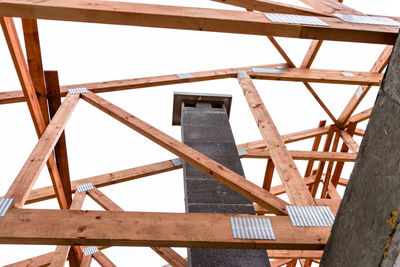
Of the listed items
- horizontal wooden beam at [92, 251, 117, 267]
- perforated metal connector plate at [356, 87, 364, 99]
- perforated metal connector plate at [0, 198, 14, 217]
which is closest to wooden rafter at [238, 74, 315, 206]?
perforated metal connector plate at [0, 198, 14, 217]

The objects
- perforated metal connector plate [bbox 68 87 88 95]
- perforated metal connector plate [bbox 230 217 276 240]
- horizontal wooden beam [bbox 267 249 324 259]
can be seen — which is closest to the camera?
perforated metal connector plate [bbox 230 217 276 240]

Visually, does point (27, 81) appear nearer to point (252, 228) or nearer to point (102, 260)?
point (252, 228)

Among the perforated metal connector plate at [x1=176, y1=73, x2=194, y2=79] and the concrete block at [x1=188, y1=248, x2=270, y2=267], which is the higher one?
the perforated metal connector plate at [x1=176, y1=73, x2=194, y2=79]

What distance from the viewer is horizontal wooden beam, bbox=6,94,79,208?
3.11 metres

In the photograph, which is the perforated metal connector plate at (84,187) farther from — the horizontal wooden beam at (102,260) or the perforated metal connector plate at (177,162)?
the perforated metal connector plate at (177,162)

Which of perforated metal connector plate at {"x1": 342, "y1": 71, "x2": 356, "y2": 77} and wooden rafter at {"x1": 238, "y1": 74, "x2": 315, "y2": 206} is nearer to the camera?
wooden rafter at {"x1": 238, "y1": 74, "x2": 315, "y2": 206}

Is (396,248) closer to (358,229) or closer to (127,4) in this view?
(358,229)

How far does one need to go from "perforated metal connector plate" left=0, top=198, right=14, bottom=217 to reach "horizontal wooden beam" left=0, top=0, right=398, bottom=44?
4.56 ft

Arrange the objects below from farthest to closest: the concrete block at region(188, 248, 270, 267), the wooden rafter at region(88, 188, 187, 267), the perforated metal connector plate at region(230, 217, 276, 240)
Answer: the wooden rafter at region(88, 188, 187, 267) → the concrete block at region(188, 248, 270, 267) → the perforated metal connector plate at region(230, 217, 276, 240)

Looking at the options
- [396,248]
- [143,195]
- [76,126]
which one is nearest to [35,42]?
[396,248]

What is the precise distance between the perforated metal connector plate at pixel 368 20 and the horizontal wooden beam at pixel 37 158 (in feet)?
9.88

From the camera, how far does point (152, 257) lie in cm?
1162

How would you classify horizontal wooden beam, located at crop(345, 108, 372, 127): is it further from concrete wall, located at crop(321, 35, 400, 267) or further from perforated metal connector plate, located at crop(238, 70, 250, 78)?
concrete wall, located at crop(321, 35, 400, 267)

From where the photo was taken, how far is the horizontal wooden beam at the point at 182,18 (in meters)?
2.52
